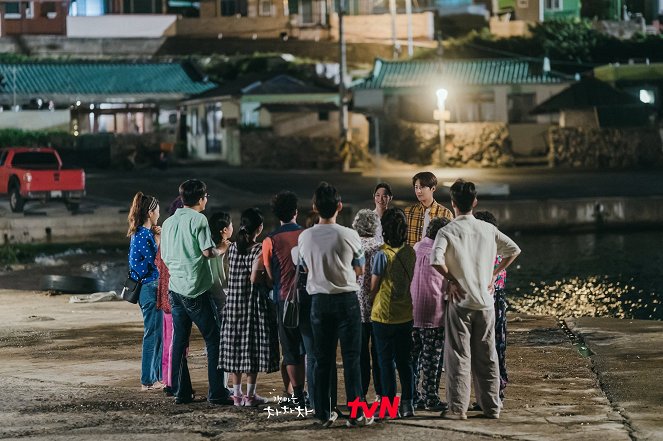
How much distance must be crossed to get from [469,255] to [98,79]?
55843 mm

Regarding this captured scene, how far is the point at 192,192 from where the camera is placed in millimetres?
10219

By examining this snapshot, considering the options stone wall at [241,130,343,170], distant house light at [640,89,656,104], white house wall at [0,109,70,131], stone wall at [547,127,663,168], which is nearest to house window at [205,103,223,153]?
stone wall at [241,130,343,170]

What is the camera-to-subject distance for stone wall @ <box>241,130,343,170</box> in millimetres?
56500

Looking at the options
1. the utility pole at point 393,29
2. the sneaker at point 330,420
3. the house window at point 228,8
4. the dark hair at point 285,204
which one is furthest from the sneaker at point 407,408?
the house window at point 228,8

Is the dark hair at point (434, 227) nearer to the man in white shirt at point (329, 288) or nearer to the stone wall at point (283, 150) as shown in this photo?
the man in white shirt at point (329, 288)

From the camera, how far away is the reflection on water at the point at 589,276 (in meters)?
25.2

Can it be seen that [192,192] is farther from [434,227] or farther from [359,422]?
[359,422]

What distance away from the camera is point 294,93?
200 ft

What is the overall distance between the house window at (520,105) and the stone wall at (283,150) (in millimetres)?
9372

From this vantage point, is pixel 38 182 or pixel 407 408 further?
pixel 38 182

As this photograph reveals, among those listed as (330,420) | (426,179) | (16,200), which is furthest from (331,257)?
(16,200)

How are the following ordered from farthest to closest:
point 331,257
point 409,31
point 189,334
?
point 409,31 → point 189,334 → point 331,257

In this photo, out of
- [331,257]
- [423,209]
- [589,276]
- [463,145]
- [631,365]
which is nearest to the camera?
[331,257]

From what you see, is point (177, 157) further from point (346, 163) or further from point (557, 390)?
point (557, 390)
